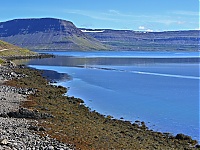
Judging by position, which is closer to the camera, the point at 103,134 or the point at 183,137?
the point at 103,134

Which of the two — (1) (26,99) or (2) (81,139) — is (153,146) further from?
(1) (26,99)

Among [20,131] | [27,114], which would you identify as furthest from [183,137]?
[20,131]

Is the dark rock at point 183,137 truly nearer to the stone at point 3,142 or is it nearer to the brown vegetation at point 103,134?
the brown vegetation at point 103,134

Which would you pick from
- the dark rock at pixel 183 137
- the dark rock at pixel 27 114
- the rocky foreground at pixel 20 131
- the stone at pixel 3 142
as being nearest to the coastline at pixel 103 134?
the dark rock at pixel 183 137

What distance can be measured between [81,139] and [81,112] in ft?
42.8

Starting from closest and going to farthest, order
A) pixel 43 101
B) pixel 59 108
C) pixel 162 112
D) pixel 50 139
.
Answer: pixel 50 139 < pixel 59 108 < pixel 43 101 < pixel 162 112

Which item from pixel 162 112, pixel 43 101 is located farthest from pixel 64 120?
pixel 162 112

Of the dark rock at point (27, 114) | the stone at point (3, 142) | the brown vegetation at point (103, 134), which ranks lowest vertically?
the brown vegetation at point (103, 134)

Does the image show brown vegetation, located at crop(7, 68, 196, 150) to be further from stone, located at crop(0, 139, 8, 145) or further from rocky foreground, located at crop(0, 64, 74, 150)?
stone, located at crop(0, 139, 8, 145)

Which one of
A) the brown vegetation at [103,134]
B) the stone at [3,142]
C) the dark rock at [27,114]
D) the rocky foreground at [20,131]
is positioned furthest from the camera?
the dark rock at [27,114]

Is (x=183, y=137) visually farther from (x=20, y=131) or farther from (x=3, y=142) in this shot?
(x=3, y=142)

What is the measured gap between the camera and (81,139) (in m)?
22.6

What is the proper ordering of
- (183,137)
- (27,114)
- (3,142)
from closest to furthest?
(3,142), (183,137), (27,114)

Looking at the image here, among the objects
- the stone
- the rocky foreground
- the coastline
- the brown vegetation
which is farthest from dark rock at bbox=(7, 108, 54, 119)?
the stone
